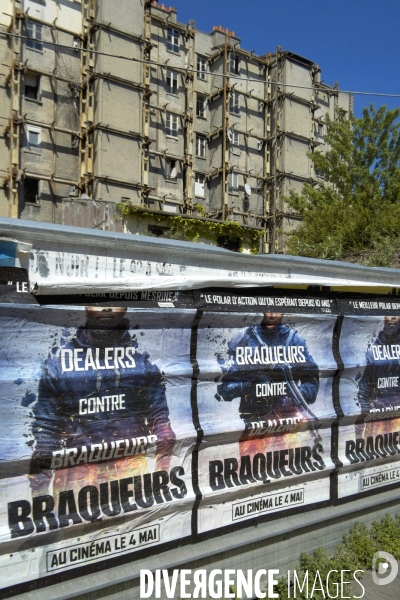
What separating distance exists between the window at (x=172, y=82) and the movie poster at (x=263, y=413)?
1509 inches

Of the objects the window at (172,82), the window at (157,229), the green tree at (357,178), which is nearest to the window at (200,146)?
the window at (172,82)

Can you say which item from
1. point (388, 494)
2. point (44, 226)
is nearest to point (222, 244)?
point (388, 494)

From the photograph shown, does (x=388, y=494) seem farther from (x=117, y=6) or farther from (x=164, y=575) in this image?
(x=117, y=6)

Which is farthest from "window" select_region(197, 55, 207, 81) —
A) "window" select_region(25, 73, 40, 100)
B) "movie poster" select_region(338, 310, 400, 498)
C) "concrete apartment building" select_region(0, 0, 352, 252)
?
"movie poster" select_region(338, 310, 400, 498)

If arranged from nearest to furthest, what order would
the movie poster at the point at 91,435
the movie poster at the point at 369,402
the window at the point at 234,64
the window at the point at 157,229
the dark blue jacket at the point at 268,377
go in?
the movie poster at the point at 91,435 → the dark blue jacket at the point at 268,377 → the movie poster at the point at 369,402 → the window at the point at 157,229 → the window at the point at 234,64

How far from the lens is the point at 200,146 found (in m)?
43.0

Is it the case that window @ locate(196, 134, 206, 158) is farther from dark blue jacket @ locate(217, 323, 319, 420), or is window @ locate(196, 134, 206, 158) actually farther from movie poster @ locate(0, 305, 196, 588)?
movie poster @ locate(0, 305, 196, 588)

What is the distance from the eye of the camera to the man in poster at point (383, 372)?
5.67 m

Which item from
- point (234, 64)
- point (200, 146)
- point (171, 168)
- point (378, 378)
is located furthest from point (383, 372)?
point (234, 64)

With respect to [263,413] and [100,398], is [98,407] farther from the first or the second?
[263,413]

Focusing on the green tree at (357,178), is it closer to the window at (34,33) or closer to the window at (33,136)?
the window at (33,136)

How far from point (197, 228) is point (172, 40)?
74.6 feet

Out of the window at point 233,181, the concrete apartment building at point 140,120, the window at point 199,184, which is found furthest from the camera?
the window at point 233,181

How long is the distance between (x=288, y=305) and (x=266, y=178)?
137ft
